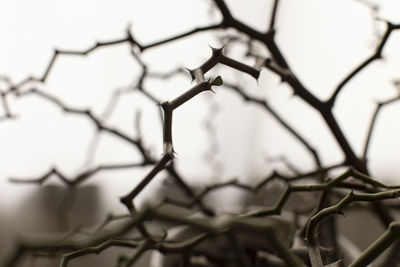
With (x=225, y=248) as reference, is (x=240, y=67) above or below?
above

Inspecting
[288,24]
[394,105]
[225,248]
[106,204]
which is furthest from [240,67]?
[288,24]

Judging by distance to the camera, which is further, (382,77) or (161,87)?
(161,87)

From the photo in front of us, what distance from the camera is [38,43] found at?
0.72m

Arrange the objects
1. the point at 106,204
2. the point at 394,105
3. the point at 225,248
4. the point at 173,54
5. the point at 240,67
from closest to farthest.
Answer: the point at 240,67 → the point at 225,248 → the point at 394,105 → the point at 106,204 → the point at 173,54

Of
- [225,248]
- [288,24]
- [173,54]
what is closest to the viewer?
[225,248]

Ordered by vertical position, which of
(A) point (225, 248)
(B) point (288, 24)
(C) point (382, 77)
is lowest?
(A) point (225, 248)

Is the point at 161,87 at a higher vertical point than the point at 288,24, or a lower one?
lower

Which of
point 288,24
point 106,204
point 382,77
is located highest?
point 288,24

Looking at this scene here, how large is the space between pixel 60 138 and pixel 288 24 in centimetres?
66

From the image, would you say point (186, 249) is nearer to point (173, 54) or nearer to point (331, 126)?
point (331, 126)

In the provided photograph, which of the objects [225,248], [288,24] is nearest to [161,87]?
[288,24]

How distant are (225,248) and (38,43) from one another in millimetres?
534

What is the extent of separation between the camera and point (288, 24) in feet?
3.62

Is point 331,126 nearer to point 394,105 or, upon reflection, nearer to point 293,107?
point 394,105
